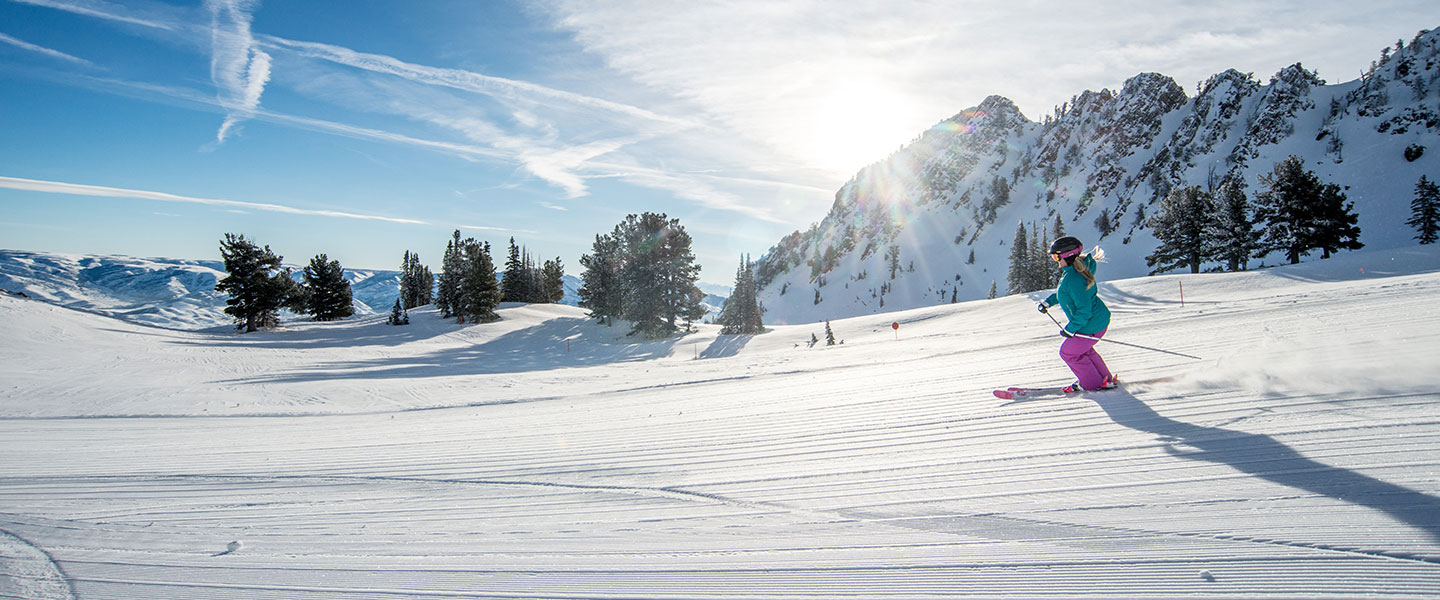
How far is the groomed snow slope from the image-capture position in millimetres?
2666

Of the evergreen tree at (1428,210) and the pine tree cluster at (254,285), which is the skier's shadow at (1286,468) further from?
the evergreen tree at (1428,210)

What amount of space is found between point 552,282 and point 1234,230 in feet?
230

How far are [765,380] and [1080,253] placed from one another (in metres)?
7.25

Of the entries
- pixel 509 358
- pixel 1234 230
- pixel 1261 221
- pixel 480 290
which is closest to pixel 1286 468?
pixel 509 358

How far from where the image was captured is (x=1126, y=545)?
Answer: 270cm

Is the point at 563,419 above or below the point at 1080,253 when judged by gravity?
below

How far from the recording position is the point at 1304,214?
3769cm

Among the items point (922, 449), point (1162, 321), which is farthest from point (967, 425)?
point (1162, 321)

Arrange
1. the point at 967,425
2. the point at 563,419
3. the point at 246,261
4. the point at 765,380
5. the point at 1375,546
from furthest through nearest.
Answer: the point at 246,261
the point at 765,380
the point at 563,419
the point at 967,425
the point at 1375,546

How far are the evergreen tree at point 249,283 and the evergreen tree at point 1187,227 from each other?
71303mm

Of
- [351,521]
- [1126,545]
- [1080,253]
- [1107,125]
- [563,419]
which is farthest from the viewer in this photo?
[1107,125]

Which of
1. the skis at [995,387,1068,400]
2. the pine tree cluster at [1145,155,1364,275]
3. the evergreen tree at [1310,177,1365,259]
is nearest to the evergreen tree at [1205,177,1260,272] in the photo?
the pine tree cluster at [1145,155,1364,275]

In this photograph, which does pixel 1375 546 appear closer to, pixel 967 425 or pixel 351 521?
pixel 967 425

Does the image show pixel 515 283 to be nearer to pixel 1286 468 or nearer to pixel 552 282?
pixel 552 282
